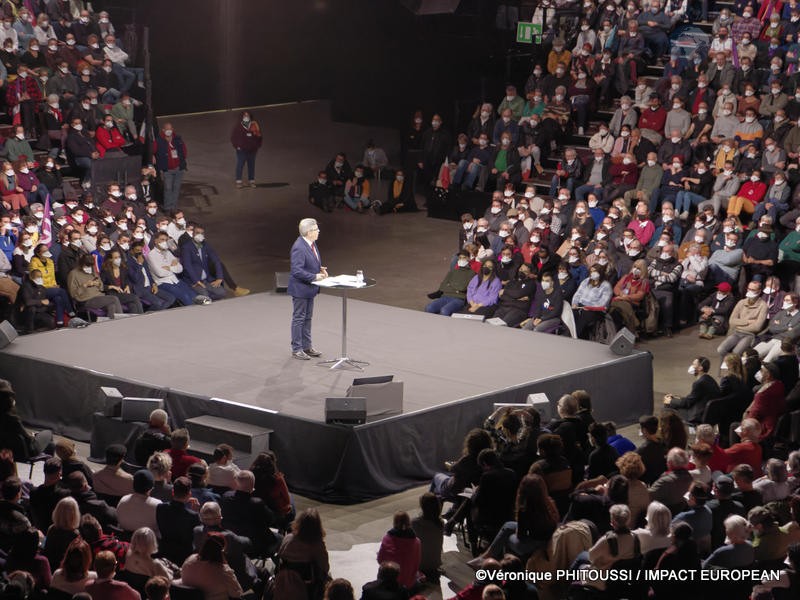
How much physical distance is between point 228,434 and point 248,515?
2.14 m

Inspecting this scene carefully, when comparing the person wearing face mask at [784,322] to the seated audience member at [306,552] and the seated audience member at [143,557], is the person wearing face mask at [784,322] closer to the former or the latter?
the seated audience member at [306,552]

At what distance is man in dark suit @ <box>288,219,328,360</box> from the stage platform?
0.45 meters

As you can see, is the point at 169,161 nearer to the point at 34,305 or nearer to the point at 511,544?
the point at 34,305

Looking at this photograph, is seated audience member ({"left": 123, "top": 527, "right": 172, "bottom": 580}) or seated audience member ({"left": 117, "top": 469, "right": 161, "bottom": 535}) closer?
seated audience member ({"left": 123, "top": 527, "right": 172, "bottom": 580})

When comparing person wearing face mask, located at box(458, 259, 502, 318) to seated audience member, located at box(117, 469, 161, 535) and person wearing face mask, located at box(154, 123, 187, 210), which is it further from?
seated audience member, located at box(117, 469, 161, 535)

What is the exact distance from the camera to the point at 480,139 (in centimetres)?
2056

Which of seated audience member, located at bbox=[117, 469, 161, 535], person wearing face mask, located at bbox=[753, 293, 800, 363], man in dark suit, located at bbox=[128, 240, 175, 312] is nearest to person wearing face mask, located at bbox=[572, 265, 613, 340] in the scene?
person wearing face mask, located at bbox=[753, 293, 800, 363]

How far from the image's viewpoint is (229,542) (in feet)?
25.8

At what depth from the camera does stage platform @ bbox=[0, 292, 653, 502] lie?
35.0 ft

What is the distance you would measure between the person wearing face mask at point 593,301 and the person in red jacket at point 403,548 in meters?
7.14

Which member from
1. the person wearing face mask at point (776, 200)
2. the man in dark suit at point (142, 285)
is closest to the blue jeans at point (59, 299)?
the man in dark suit at point (142, 285)

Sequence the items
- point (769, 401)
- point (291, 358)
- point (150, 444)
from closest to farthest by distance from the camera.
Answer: point (150, 444)
point (769, 401)
point (291, 358)

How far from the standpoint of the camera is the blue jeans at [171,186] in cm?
2034

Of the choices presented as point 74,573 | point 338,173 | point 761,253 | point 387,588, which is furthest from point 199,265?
point 387,588
